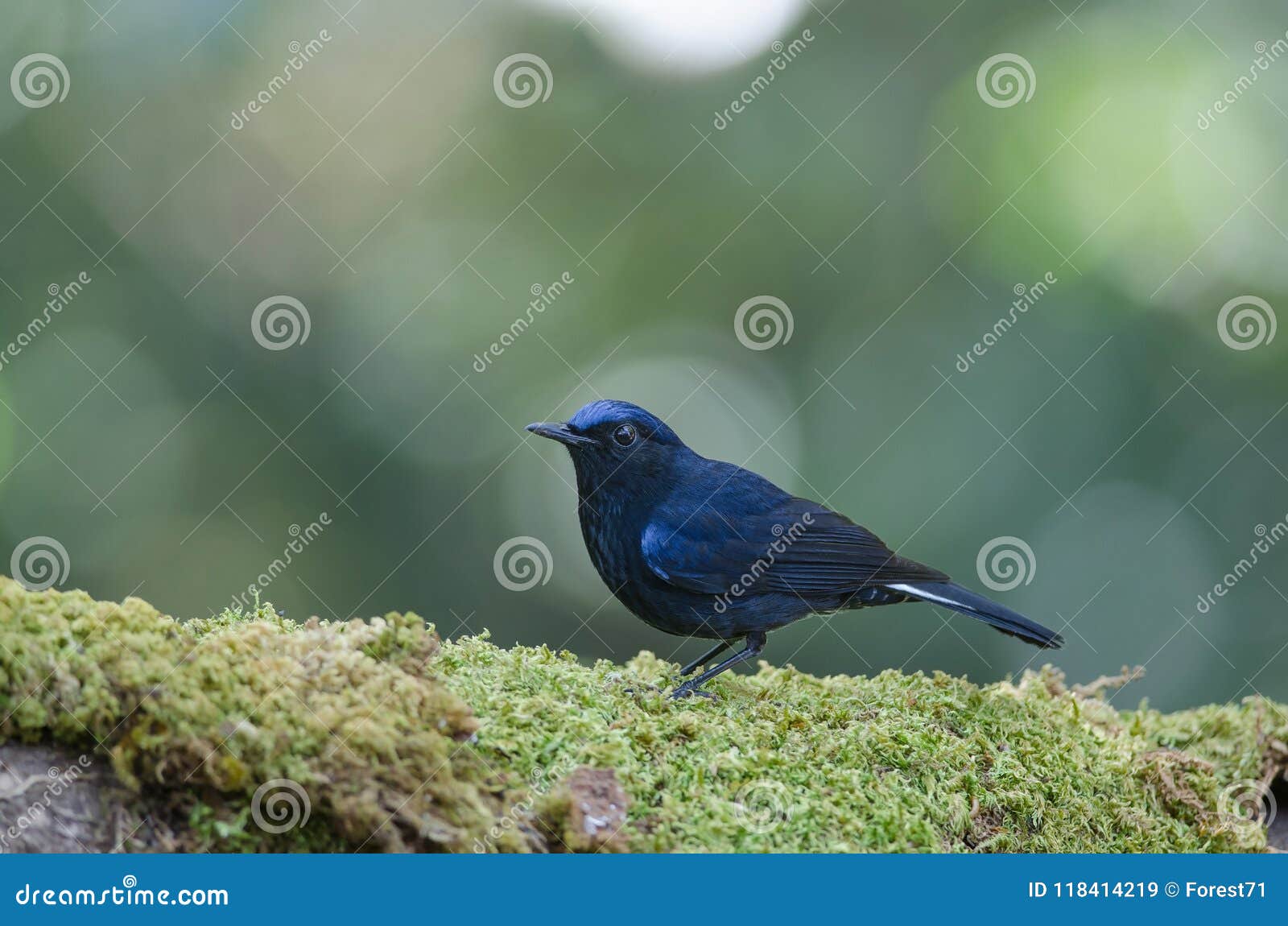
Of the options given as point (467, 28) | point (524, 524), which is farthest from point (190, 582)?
point (467, 28)

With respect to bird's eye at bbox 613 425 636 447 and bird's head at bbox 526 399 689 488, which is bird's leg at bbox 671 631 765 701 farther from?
bird's eye at bbox 613 425 636 447

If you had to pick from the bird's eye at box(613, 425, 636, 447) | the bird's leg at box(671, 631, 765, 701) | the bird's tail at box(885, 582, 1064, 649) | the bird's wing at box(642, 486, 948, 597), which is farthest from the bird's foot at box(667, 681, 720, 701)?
the bird's eye at box(613, 425, 636, 447)

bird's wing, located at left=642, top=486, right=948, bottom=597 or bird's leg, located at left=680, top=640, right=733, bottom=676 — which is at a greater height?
bird's wing, located at left=642, top=486, right=948, bottom=597

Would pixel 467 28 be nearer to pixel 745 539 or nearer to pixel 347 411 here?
pixel 347 411

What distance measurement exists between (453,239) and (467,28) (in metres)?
1.93

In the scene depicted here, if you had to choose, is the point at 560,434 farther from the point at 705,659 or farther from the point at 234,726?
the point at 234,726

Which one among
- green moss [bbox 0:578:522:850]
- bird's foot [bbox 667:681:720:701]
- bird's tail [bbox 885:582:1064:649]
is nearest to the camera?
green moss [bbox 0:578:522:850]

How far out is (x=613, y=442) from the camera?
15.1 ft

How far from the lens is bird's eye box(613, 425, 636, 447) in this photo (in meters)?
4.61

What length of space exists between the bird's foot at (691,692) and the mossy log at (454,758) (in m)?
0.06

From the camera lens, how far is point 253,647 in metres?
2.82

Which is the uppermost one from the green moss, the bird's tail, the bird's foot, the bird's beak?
the bird's tail

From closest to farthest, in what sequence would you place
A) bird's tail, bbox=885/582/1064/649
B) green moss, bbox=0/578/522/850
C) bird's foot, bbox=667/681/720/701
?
green moss, bbox=0/578/522/850 < bird's foot, bbox=667/681/720/701 < bird's tail, bbox=885/582/1064/649

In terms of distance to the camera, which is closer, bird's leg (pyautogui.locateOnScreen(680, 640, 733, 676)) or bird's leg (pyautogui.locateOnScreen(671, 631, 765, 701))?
bird's leg (pyautogui.locateOnScreen(671, 631, 765, 701))
